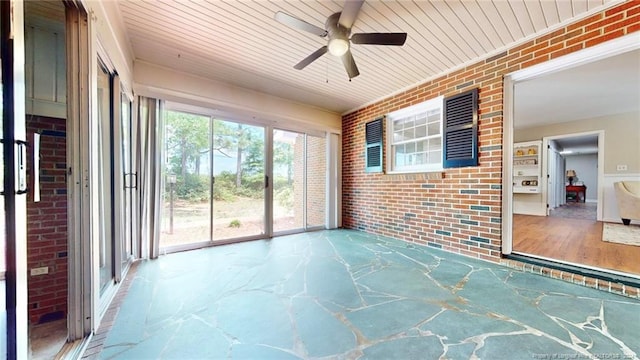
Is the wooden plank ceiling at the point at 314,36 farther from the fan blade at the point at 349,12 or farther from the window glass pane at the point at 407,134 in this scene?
the window glass pane at the point at 407,134

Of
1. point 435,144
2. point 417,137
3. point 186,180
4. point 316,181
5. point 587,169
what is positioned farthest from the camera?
point 587,169

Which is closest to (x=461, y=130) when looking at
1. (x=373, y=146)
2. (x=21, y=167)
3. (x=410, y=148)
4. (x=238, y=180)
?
(x=410, y=148)

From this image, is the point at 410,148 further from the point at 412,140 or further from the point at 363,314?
the point at 363,314

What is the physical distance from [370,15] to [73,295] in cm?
308

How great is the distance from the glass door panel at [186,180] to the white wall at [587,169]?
49.5ft

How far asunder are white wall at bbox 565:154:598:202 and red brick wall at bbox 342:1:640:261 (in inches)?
479

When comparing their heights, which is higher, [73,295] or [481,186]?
[481,186]

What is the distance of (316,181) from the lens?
494 centimetres

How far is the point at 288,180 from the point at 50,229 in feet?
10.2

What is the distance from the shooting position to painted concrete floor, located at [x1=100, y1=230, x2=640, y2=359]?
4.54ft

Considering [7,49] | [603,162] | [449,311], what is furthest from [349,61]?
[603,162]

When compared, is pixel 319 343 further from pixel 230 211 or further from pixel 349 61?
pixel 230 211

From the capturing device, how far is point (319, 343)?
56.6 inches

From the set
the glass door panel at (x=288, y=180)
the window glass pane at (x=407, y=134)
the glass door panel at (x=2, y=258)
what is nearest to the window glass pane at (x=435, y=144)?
the window glass pane at (x=407, y=134)
